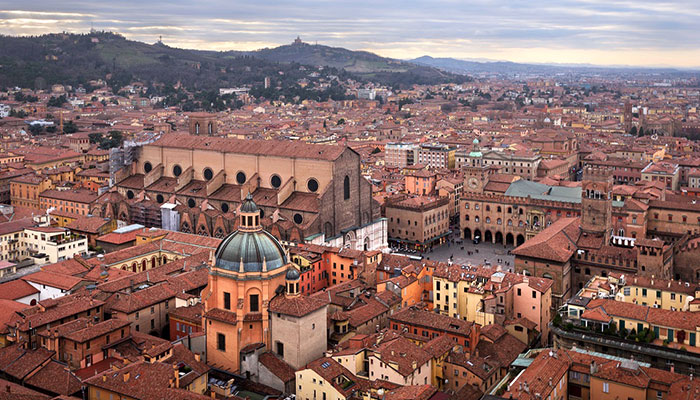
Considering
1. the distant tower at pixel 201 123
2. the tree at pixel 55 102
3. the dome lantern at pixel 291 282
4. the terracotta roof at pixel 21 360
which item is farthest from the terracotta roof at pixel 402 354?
the tree at pixel 55 102

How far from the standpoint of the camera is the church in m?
33.2

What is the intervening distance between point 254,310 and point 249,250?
2.80m

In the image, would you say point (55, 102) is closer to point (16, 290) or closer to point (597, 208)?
point (16, 290)

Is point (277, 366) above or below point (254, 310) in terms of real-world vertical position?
below

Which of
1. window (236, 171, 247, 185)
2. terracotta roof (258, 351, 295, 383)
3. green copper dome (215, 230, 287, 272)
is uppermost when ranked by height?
window (236, 171, 247, 185)

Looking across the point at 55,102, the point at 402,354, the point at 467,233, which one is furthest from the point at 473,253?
the point at 55,102

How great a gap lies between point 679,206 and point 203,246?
1462 inches

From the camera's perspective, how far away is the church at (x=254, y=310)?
33.2m

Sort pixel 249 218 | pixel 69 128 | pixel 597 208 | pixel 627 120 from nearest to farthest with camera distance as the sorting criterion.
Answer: pixel 249 218 → pixel 597 208 → pixel 69 128 → pixel 627 120

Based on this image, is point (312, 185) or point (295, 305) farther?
point (312, 185)

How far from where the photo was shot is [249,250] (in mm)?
34000

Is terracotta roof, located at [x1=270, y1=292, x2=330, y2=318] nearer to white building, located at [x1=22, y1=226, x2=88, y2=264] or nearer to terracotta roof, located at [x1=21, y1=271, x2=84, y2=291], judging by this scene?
terracotta roof, located at [x1=21, y1=271, x2=84, y2=291]

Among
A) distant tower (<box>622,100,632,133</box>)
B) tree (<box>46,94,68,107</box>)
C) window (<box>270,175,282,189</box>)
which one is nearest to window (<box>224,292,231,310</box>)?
window (<box>270,175,282,189</box>)

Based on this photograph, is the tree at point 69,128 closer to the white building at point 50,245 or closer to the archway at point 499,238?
the white building at point 50,245
